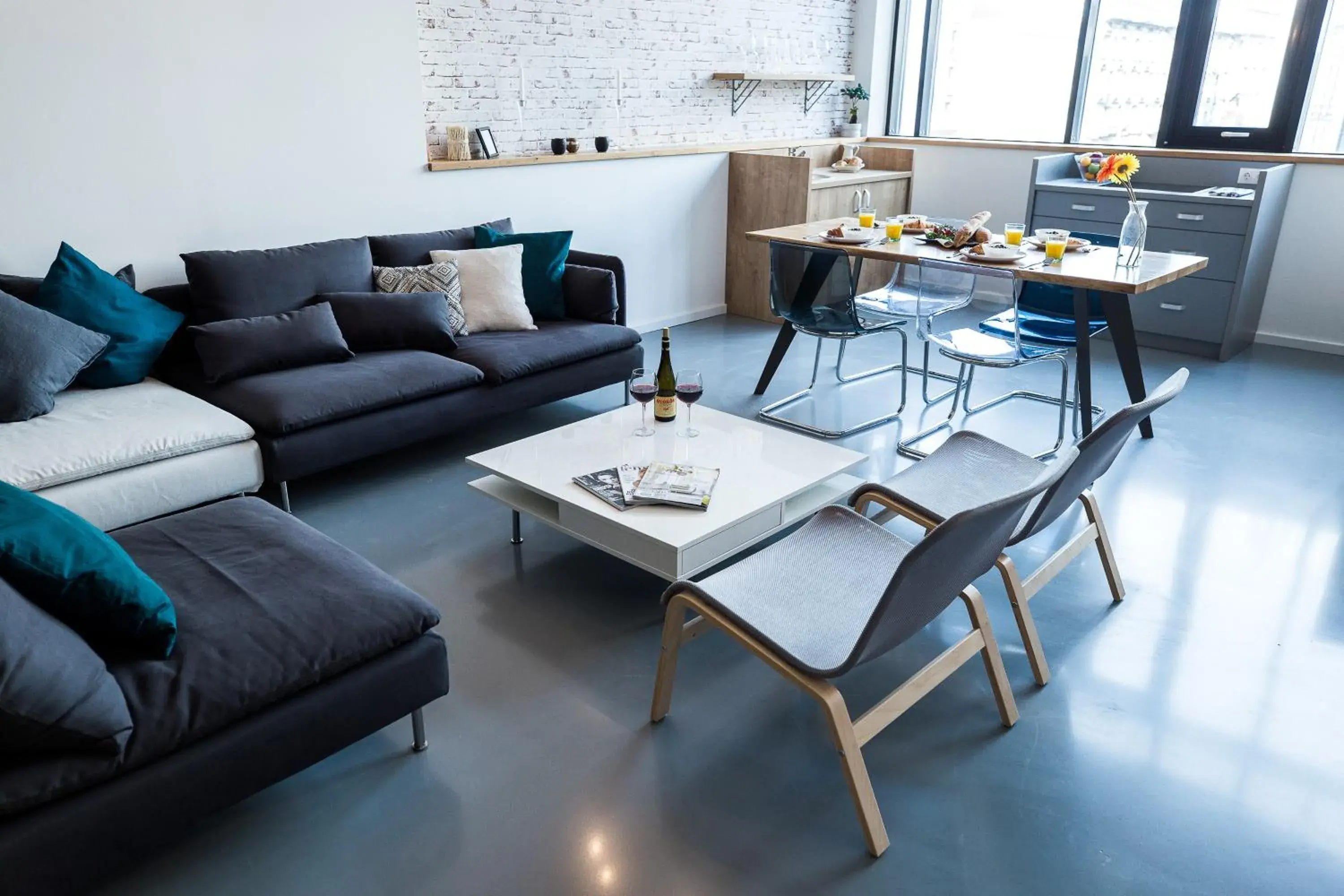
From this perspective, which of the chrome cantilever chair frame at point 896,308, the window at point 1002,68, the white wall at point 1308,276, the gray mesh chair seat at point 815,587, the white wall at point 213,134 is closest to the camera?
the gray mesh chair seat at point 815,587

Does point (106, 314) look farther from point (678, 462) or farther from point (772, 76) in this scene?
point (772, 76)

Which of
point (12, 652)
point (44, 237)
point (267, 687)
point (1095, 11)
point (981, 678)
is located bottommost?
point (981, 678)

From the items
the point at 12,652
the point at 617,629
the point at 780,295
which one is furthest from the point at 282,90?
the point at 12,652

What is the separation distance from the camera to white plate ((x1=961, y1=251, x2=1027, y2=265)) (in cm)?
369

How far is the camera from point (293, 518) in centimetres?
238

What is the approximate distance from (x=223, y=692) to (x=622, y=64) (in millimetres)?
4454

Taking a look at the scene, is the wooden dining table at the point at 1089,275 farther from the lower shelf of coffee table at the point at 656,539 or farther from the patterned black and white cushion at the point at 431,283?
the patterned black and white cushion at the point at 431,283

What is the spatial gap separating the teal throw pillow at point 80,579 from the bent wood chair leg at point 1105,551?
94.5 inches

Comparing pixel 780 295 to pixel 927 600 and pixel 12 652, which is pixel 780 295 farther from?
pixel 12 652

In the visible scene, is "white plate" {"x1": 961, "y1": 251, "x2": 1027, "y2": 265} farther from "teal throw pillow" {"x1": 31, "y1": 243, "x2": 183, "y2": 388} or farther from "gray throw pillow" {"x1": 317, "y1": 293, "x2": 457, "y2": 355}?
"teal throw pillow" {"x1": 31, "y1": 243, "x2": 183, "y2": 388}

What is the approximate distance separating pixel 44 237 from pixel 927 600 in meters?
3.34

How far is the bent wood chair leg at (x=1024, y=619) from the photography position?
2.31 metres

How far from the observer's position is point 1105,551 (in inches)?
108

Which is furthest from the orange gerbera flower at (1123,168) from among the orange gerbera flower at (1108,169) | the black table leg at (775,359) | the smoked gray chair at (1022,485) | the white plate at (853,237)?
the black table leg at (775,359)
